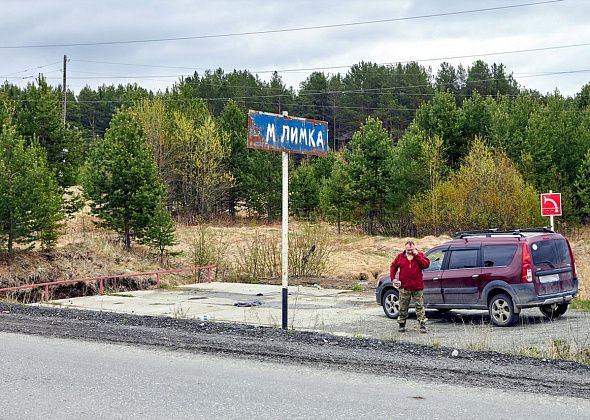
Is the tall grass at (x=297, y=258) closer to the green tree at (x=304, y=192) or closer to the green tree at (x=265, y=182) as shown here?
the green tree at (x=304, y=192)

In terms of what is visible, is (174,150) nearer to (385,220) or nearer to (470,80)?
(385,220)

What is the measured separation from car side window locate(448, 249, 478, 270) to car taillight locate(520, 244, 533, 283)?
1152 millimetres

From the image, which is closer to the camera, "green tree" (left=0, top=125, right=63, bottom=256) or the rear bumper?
the rear bumper

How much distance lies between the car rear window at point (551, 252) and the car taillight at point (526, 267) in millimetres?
163

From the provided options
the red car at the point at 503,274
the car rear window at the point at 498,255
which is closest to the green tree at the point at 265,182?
the red car at the point at 503,274

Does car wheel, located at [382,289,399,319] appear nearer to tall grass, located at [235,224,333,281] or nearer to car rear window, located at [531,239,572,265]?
car rear window, located at [531,239,572,265]

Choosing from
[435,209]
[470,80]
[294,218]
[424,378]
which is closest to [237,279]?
[424,378]

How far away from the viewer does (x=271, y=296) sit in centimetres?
2403

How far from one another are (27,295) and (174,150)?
4132 centimetres

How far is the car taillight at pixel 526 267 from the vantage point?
15.6 meters

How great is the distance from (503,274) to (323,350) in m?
5.49

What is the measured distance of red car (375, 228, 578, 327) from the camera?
51.6ft

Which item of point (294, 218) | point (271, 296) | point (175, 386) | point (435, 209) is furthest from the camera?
point (294, 218)

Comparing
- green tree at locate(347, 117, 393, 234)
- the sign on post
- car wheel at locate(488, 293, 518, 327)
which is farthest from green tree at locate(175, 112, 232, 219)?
car wheel at locate(488, 293, 518, 327)
